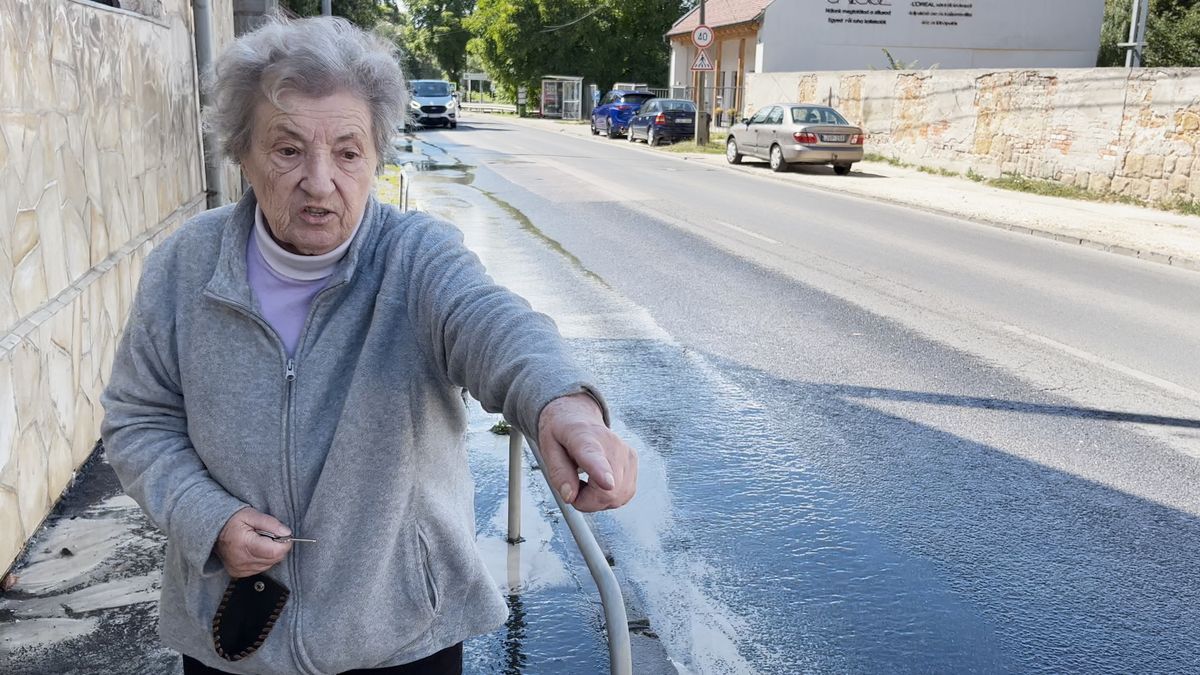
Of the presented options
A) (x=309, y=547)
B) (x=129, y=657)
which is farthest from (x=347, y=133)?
(x=129, y=657)

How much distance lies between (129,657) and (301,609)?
1.74 m

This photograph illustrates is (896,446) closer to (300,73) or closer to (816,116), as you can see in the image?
(300,73)

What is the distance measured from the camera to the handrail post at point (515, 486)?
3703 millimetres

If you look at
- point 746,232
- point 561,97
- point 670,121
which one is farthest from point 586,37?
point 746,232

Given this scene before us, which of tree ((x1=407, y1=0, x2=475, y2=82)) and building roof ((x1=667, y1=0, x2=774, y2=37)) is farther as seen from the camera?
tree ((x1=407, y1=0, x2=475, y2=82))

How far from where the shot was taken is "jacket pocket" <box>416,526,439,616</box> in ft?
6.01

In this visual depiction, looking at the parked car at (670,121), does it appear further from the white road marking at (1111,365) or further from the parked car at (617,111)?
the white road marking at (1111,365)

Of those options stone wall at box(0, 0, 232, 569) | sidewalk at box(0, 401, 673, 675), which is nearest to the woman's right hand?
sidewalk at box(0, 401, 673, 675)

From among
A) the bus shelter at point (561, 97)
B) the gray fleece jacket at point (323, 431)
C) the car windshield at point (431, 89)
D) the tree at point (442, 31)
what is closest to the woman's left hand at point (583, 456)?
the gray fleece jacket at point (323, 431)

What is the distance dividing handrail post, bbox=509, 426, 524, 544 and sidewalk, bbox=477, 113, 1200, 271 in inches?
411

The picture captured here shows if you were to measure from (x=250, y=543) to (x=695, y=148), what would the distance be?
2971 centimetres

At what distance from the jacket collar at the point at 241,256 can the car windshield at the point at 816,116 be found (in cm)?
2254

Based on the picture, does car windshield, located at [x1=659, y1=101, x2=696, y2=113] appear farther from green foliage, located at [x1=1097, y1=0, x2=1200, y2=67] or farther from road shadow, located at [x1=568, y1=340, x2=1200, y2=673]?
road shadow, located at [x1=568, y1=340, x2=1200, y2=673]

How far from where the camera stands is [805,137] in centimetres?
2289
